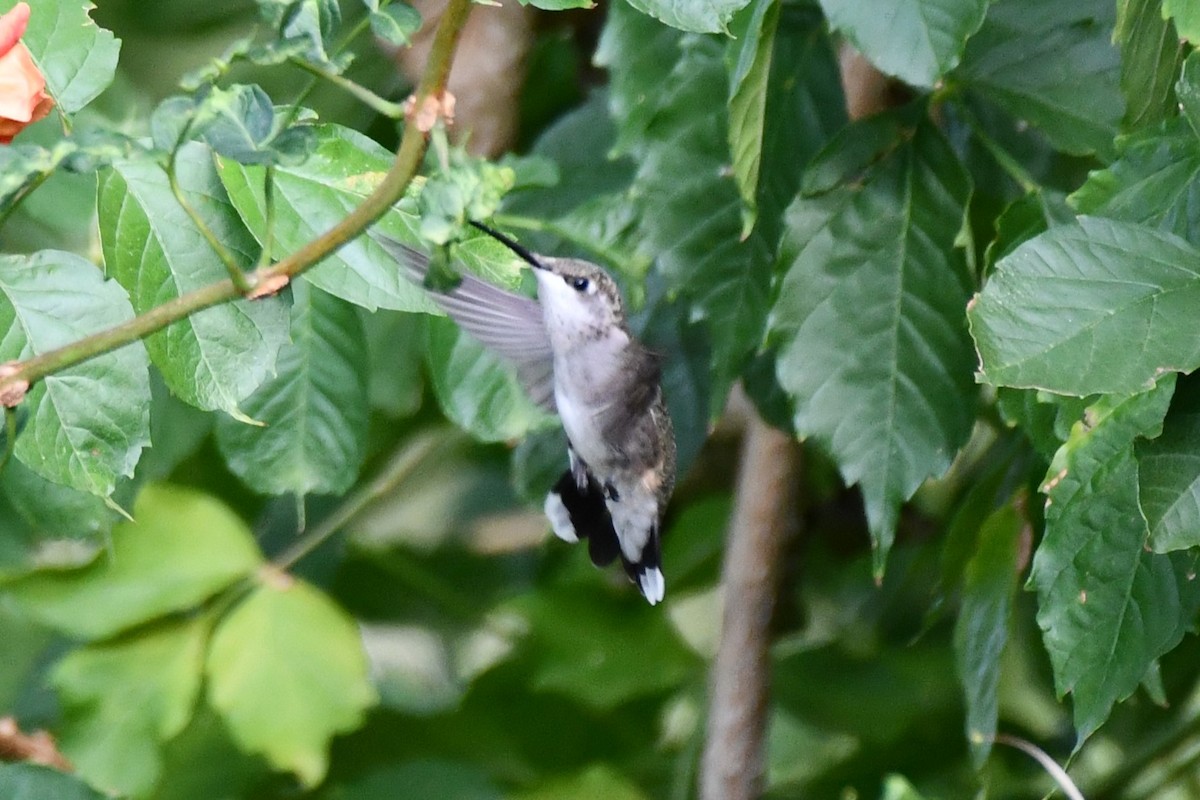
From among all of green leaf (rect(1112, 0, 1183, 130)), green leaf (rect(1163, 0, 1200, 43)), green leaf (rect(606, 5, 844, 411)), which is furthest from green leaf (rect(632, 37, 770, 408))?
green leaf (rect(1163, 0, 1200, 43))

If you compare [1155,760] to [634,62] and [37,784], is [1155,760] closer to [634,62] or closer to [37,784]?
[634,62]

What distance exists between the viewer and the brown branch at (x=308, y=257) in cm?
61

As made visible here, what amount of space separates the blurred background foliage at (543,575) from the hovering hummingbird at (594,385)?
0.06 metres

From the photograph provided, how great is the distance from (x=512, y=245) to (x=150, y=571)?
0.84 metres

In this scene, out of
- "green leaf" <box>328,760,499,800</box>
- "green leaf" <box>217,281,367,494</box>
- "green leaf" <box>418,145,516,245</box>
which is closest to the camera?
"green leaf" <box>418,145,516,245</box>

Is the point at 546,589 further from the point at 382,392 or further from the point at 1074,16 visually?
the point at 1074,16

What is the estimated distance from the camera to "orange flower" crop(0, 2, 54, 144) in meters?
0.78

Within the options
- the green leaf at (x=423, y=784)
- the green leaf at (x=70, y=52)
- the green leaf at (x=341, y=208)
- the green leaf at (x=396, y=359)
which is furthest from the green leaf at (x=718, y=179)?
the green leaf at (x=423, y=784)

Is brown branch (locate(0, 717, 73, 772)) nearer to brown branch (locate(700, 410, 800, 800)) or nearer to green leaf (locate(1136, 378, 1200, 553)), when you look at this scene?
brown branch (locate(700, 410, 800, 800))

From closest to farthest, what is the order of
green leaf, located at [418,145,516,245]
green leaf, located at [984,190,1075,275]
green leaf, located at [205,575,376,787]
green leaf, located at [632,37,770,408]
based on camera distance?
green leaf, located at [418,145,516,245] → green leaf, located at [984,190,1075,275] → green leaf, located at [632,37,770,408] → green leaf, located at [205,575,376,787]

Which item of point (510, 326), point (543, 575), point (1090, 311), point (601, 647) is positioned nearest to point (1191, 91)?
point (1090, 311)

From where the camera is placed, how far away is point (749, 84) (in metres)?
0.97

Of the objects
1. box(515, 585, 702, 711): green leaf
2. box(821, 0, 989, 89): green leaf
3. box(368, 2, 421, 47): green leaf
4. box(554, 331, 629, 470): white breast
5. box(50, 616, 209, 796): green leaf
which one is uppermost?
box(368, 2, 421, 47): green leaf

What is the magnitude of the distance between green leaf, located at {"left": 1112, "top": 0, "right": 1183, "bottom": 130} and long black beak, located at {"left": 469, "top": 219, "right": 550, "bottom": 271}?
421 mm
